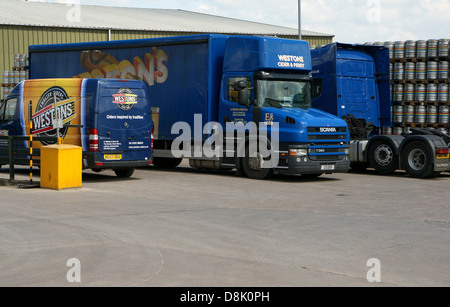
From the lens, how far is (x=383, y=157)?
20.1 metres

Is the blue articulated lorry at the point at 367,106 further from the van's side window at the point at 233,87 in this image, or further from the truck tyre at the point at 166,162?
the truck tyre at the point at 166,162

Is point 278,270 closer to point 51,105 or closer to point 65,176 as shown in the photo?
point 65,176

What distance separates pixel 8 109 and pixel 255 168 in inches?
273

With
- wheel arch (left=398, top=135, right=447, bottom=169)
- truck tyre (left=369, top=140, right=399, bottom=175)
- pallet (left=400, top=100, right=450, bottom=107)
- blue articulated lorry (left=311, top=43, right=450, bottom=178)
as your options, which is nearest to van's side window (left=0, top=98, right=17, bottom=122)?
blue articulated lorry (left=311, top=43, right=450, bottom=178)

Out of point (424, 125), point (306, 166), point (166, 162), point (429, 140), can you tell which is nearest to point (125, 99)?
point (306, 166)

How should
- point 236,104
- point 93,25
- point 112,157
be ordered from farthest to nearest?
point 93,25 → point 236,104 → point 112,157

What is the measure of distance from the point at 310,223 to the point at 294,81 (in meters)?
8.23

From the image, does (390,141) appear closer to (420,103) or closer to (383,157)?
(383,157)

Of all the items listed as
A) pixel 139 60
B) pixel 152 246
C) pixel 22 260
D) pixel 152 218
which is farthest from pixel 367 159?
→ pixel 22 260

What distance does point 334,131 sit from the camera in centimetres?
1798

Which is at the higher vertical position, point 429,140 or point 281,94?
point 281,94

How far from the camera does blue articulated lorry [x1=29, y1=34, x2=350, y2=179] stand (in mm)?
17656

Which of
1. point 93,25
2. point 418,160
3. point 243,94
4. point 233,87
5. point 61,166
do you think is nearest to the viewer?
point 61,166

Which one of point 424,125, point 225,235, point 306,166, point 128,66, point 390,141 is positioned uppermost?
point 128,66
